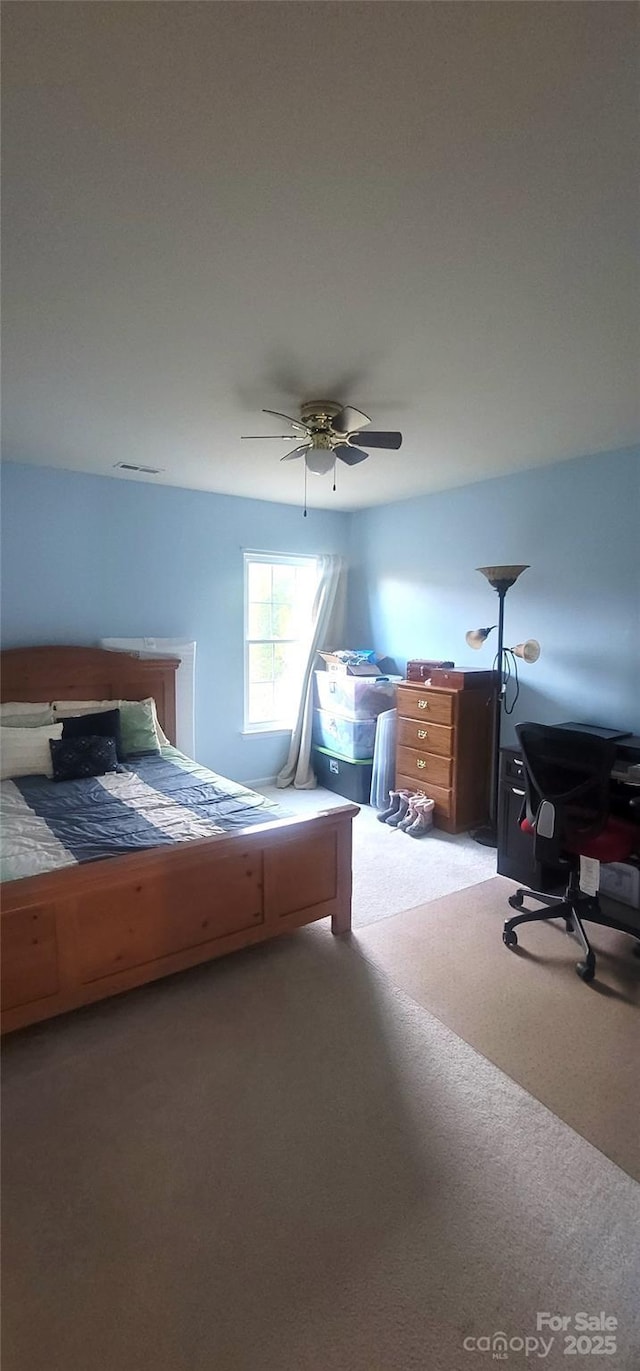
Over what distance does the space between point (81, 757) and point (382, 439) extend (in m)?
2.32

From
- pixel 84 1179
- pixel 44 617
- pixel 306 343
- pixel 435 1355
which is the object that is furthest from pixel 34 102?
pixel 44 617

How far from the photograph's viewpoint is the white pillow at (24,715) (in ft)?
11.2

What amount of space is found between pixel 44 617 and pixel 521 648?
3.07m

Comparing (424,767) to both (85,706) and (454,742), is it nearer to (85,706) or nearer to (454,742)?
(454,742)

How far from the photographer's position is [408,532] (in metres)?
4.55

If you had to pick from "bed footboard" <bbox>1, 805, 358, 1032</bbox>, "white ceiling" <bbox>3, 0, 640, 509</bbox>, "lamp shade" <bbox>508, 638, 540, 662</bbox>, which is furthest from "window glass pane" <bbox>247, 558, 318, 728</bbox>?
"bed footboard" <bbox>1, 805, 358, 1032</bbox>

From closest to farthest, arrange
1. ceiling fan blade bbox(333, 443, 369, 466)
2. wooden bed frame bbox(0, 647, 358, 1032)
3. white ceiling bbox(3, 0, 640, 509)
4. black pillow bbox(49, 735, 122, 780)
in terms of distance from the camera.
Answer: white ceiling bbox(3, 0, 640, 509) < wooden bed frame bbox(0, 647, 358, 1032) < ceiling fan blade bbox(333, 443, 369, 466) < black pillow bbox(49, 735, 122, 780)

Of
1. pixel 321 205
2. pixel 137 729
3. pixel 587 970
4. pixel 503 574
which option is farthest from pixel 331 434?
pixel 587 970

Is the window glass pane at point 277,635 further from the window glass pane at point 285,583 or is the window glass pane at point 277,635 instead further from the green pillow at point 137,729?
the green pillow at point 137,729

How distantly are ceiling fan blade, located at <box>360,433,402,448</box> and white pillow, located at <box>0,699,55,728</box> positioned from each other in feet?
8.11

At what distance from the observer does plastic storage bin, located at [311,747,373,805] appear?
451 centimetres

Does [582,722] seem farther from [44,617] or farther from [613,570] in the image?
[44,617]

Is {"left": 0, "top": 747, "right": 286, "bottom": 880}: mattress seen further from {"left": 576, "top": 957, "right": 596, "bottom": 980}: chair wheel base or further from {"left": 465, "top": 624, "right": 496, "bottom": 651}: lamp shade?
{"left": 465, "top": 624, "right": 496, "bottom": 651}: lamp shade

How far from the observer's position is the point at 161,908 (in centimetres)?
213
